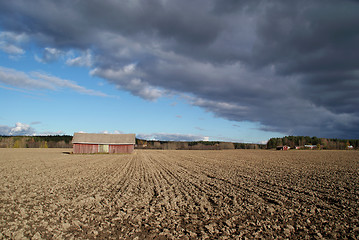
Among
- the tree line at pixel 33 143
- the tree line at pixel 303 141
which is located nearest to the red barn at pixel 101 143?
the tree line at pixel 33 143

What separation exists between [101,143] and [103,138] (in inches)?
101

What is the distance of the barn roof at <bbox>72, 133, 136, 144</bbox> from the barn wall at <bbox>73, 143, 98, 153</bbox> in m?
0.84

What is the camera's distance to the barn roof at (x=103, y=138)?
60294 mm

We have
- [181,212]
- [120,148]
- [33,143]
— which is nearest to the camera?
[181,212]

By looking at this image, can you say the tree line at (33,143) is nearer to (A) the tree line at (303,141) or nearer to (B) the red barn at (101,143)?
(B) the red barn at (101,143)

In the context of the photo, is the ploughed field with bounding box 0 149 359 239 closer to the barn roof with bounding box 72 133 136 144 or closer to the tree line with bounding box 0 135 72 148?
the barn roof with bounding box 72 133 136 144

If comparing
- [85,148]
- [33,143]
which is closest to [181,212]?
[85,148]

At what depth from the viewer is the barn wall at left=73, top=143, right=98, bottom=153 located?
5938 cm

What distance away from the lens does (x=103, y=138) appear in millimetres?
62594

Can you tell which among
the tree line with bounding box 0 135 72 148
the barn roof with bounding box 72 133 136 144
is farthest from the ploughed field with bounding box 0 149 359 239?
the tree line with bounding box 0 135 72 148

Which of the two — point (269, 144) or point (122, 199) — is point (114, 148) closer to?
point (122, 199)

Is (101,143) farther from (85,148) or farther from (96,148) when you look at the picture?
(85,148)

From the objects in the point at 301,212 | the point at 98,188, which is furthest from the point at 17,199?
the point at 301,212

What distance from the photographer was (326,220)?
7.96 meters
